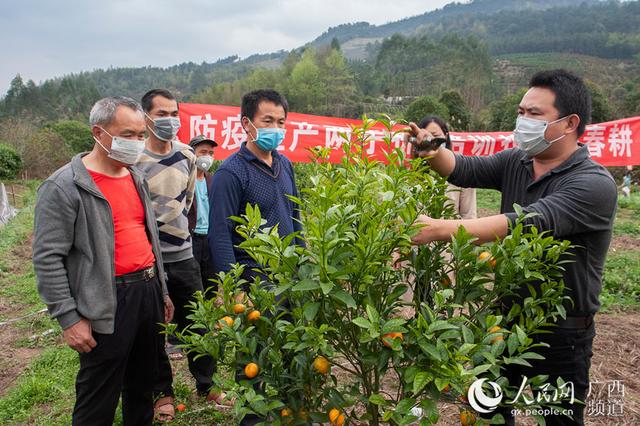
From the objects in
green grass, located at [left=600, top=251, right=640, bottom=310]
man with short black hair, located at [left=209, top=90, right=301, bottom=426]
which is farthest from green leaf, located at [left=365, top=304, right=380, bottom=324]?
green grass, located at [left=600, top=251, right=640, bottom=310]

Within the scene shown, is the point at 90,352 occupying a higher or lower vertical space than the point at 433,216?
lower

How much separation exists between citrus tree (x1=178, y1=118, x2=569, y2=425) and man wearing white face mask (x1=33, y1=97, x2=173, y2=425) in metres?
0.76

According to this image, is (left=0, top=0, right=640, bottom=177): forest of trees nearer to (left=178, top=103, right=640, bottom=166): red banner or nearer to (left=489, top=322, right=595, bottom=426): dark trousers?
(left=178, top=103, right=640, bottom=166): red banner

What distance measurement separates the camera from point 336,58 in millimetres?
64562

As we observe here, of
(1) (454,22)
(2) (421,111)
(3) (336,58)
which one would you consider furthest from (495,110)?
(1) (454,22)

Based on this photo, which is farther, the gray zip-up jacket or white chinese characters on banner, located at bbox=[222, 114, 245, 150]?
white chinese characters on banner, located at bbox=[222, 114, 245, 150]

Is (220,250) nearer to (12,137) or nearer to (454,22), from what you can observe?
(12,137)

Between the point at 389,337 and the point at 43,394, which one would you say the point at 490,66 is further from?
the point at 389,337

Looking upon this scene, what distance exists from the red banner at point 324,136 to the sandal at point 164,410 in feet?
9.93

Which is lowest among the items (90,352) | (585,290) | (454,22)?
(90,352)

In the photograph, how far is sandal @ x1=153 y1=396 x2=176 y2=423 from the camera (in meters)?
2.97

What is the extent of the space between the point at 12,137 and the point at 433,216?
31.2 metres

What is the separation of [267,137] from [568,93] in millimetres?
1500

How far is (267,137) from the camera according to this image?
261 cm
